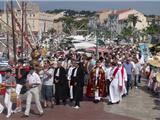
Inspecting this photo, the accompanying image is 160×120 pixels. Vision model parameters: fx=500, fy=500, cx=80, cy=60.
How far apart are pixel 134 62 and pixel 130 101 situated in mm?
3631

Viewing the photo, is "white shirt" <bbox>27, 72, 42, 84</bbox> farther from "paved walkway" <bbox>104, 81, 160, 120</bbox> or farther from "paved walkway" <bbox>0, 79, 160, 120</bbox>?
"paved walkway" <bbox>104, 81, 160, 120</bbox>

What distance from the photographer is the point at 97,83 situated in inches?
691

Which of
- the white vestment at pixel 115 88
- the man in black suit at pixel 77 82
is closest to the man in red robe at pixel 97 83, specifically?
the white vestment at pixel 115 88

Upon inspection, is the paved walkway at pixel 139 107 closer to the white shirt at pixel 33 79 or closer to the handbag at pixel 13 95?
the white shirt at pixel 33 79

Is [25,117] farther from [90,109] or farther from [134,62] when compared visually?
[134,62]

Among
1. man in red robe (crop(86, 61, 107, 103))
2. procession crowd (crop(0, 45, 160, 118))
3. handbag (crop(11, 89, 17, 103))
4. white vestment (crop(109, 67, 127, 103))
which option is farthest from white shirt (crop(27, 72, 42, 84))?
white vestment (crop(109, 67, 127, 103))

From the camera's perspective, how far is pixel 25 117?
1505 cm

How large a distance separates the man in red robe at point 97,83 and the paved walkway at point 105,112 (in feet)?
1.11

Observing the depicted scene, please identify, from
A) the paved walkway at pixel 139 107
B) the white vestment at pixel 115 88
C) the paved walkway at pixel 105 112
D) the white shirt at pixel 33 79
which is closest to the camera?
the white shirt at pixel 33 79

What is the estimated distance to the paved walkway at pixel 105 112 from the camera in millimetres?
15094

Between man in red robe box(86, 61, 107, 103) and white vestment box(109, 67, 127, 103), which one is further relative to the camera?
man in red robe box(86, 61, 107, 103)

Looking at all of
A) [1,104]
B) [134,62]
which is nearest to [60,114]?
[1,104]

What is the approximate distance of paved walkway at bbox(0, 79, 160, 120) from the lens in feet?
49.5

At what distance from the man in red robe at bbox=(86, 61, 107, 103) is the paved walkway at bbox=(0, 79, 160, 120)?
0.34 metres
